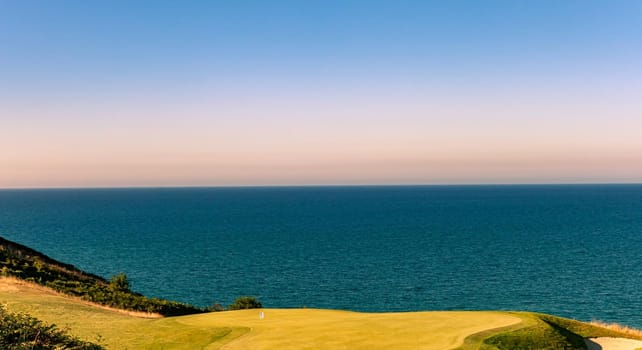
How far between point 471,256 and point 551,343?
3261 inches

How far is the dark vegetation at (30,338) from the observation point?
50.2ft

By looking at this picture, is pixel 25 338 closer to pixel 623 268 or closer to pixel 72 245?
pixel 623 268

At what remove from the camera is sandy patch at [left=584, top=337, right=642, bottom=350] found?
22.0 m

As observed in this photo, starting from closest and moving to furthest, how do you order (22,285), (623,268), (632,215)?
(22,285)
(623,268)
(632,215)

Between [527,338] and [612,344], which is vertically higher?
[527,338]

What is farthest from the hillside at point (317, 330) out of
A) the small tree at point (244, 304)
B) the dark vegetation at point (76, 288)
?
the small tree at point (244, 304)

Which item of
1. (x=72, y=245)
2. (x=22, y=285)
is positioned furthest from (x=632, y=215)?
(x=22, y=285)

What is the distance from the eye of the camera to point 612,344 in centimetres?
2258

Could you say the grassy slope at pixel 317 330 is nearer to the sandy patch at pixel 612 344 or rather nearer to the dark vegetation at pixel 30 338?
the sandy patch at pixel 612 344

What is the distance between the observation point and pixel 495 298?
6378cm

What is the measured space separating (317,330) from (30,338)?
33.4ft

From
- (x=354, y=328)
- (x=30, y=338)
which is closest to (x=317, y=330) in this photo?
(x=354, y=328)

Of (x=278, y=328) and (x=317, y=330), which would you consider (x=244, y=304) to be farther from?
Result: (x=317, y=330)

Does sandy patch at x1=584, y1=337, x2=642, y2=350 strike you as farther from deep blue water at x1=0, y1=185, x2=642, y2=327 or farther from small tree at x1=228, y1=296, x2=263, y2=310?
deep blue water at x1=0, y1=185, x2=642, y2=327
